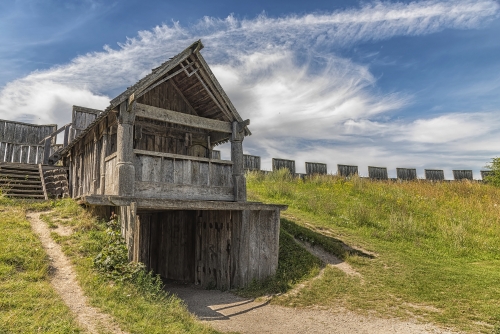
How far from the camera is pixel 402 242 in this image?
47.9 ft

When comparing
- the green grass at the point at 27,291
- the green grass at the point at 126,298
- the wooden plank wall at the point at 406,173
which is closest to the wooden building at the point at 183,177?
the green grass at the point at 126,298

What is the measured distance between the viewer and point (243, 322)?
27.9ft

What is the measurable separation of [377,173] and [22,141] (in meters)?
23.3

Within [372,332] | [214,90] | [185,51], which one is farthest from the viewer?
[214,90]

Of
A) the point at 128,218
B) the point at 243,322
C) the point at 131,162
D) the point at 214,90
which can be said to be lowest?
the point at 243,322

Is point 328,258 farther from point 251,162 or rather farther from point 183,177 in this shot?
point 251,162

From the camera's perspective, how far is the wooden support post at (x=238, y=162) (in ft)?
38.2

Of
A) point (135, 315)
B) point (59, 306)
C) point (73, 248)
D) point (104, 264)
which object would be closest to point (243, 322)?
point (135, 315)

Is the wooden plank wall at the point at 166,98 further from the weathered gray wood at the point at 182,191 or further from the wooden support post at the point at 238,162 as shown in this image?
the weathered gray wood at the point at 182,191

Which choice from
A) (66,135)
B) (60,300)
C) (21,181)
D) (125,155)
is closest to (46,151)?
(66,135)

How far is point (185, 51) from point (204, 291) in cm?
736

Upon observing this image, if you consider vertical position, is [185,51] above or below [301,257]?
above

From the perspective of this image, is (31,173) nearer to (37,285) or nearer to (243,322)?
(37,285)

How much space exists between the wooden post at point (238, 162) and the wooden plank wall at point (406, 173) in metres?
20.1
